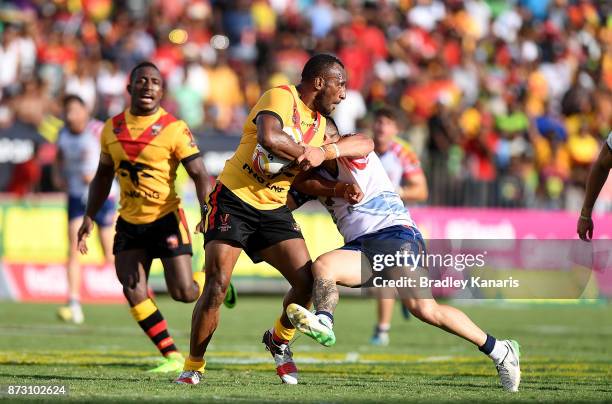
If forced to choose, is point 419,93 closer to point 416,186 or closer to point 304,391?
point 416,186

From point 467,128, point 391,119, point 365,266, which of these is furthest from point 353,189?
point 467,128

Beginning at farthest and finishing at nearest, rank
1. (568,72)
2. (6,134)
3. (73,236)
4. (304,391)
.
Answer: (568,72) < (6,134) < (73,236) < (304,391)

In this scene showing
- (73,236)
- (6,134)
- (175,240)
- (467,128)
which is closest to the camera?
(175,240)

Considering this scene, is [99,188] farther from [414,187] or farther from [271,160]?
[414,187]

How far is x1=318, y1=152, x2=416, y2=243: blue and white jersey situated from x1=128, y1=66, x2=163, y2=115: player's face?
2045mm

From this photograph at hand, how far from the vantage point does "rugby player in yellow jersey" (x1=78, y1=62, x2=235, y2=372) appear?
10.3 meters

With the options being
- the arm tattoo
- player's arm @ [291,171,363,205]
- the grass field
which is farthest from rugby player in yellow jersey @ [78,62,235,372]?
the arm tattoo

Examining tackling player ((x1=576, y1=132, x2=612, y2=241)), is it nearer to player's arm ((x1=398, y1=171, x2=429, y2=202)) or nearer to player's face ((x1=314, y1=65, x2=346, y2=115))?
player's face ((x1=314, y1=65, x2=346, y2=115))

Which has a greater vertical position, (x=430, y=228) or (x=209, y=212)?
(x=209, y=212)

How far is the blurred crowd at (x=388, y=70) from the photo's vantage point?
21656 millimetres

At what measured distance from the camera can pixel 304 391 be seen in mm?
8570

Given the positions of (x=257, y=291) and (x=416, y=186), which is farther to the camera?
(x=257, y=291)

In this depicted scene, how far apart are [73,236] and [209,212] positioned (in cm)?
728

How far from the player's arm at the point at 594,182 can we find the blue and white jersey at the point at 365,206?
137cm
